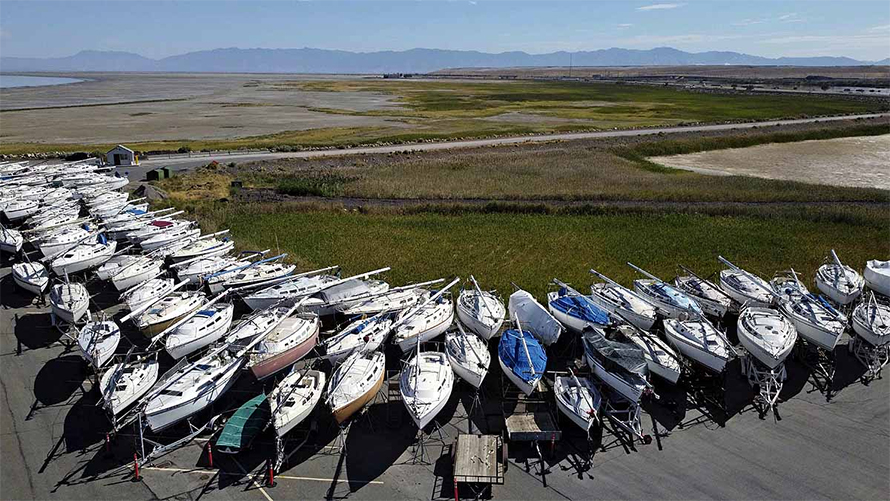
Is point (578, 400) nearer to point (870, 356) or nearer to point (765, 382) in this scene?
point (765, 382)

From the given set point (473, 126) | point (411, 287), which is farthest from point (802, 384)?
point (473, 126)

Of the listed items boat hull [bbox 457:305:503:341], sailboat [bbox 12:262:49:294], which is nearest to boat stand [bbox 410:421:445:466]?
boat hull [bbox 457:305:503:341]

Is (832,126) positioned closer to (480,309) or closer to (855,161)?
(855,161)

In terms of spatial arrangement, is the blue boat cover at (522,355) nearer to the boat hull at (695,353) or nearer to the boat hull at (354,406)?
the boat hull at (354,406)

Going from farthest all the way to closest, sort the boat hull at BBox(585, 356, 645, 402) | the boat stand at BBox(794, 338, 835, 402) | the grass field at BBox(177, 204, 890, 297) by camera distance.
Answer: the grass field at BBox(177, 204, 890, 297), the boat stand at BBox(794, 338, 835, 402), the boat hull at BBox(585, 356, 645, 402)

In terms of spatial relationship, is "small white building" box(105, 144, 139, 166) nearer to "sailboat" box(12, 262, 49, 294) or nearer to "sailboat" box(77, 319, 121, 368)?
"sailboat" box(12, 262, 49, 294)

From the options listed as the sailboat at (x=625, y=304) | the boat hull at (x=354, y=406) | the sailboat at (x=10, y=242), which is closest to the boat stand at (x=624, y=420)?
the sailboat at (x=625, y=304)
